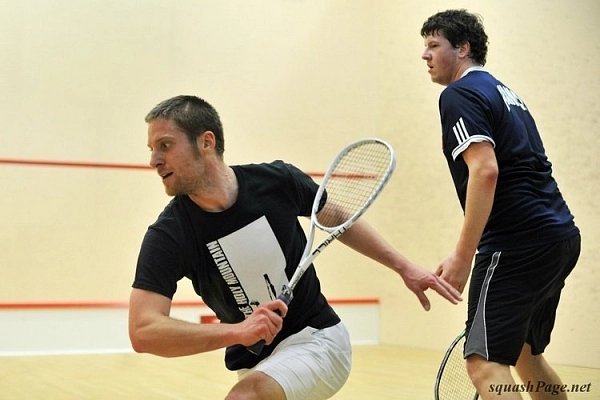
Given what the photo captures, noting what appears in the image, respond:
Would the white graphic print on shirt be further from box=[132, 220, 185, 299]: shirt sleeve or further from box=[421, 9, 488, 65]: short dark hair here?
box=[421, 9, 488, 65]: short dark hair

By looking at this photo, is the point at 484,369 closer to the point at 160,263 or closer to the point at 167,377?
the point at 160,263

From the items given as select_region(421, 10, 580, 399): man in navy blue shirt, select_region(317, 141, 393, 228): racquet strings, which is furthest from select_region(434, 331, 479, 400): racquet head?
select_region(317, 141, 393, 228): racquet strings

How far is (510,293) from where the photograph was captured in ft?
8.25

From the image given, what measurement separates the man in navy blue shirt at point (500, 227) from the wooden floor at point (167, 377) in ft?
5.59

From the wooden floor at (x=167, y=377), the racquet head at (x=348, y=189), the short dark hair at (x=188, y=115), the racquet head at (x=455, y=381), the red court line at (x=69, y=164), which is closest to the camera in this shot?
the short dark hair at (x=188, y=115)

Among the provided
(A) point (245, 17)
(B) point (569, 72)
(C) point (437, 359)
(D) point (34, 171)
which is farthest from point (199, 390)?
(A) point (245, 17)

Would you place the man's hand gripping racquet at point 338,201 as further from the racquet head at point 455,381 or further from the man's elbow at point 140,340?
the racquet head at point 455,381

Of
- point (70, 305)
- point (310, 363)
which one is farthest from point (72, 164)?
point (310, 363)

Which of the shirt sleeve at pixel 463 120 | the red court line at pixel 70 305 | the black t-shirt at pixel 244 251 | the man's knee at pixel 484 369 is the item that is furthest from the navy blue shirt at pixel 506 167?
the red court line at pixel 70 305

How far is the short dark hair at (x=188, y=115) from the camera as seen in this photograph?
2213mm

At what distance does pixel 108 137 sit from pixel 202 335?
15.3 feet

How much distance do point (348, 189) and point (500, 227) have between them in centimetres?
45

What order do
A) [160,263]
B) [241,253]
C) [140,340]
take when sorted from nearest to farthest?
[140,340] → [160,263] → [241,253]

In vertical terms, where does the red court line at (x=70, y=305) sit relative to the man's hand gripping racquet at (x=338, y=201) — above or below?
below
